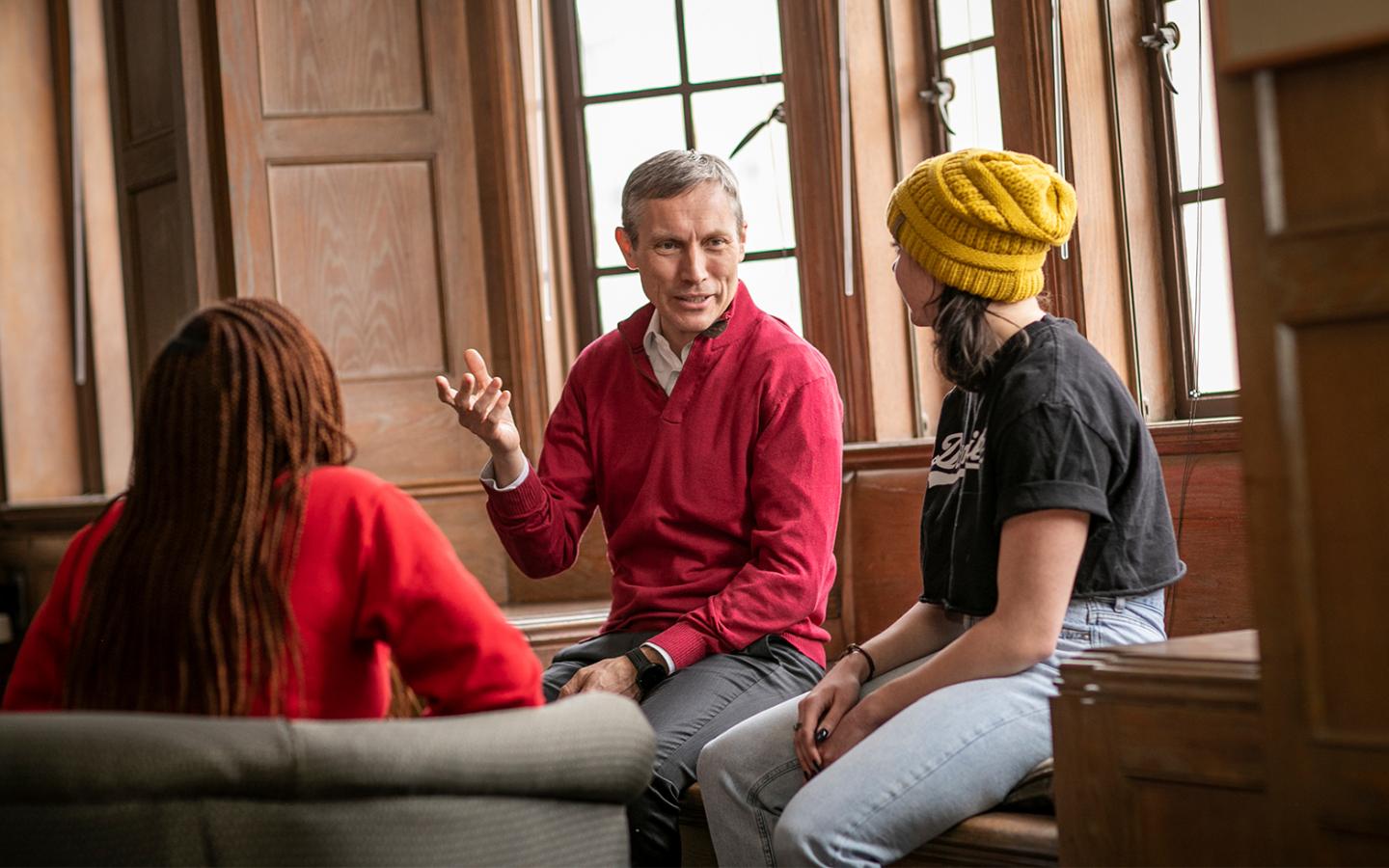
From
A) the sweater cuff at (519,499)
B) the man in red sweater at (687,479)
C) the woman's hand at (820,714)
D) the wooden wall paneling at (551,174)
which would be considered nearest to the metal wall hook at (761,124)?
the wooden wall paneling at (551,174)

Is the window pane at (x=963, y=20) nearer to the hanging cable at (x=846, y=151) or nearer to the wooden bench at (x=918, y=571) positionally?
the hanging cable at (x=846, y=151)

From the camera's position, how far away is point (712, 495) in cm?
238

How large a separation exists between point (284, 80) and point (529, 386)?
1.02 meters

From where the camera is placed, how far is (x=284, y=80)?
3.69m

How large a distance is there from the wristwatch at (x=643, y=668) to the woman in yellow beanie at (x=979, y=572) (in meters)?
0.24

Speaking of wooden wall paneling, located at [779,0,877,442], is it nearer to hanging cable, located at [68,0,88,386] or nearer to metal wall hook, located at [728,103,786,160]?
metal wall hook, located at [728,103,786,160]

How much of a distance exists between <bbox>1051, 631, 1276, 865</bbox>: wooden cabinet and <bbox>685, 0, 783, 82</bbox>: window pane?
92.6 inches

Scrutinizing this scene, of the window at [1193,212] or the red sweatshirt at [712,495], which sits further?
the window at [1193,212]

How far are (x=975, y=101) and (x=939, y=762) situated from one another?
6.02 feet

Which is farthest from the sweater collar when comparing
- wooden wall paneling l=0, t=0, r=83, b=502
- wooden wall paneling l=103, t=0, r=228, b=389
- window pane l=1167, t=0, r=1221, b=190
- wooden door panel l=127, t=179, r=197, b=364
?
wooden wall paneling l=0, t=0, r=83, b=502

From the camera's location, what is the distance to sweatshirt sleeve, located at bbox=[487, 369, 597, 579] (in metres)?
2.43

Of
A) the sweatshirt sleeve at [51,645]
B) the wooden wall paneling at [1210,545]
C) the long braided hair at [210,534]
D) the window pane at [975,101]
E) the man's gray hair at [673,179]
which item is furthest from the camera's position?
the window pane at [975,101]

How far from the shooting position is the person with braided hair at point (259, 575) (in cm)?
135

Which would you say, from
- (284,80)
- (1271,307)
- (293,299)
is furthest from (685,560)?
(284,80)
